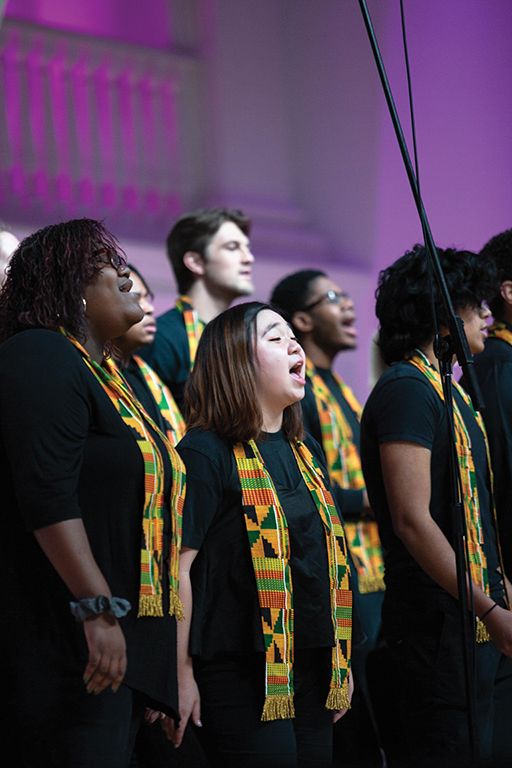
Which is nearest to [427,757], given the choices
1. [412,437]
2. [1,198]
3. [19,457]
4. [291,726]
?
[291,726]

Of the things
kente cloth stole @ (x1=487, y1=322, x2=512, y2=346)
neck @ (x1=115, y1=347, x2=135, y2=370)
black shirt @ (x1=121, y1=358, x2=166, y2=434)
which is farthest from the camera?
neck @ (x1=115, y1=347, x2=135, y2=370)

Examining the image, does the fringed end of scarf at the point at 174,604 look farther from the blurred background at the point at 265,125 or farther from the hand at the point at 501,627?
the blurred background at the point at 265,125

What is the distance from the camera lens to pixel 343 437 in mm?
4680

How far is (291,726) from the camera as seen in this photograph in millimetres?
2811

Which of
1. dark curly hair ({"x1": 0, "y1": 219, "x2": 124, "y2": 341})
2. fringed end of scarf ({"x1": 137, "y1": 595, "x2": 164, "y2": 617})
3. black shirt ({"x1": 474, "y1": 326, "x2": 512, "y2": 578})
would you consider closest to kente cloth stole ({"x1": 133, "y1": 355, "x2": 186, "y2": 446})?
black shirt ({"x1": 474, "y1": 326, "x2": 512, "y2": 578})

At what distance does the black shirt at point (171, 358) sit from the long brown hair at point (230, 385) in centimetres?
121

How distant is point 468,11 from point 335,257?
57.2 inches

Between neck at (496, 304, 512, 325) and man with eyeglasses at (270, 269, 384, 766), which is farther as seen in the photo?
man with eyeglasses at (270, 269, 384, 766)

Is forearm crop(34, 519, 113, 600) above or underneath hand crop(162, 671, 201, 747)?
above

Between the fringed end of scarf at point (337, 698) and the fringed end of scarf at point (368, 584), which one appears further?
the fringed end of scarf at point (368, 584)

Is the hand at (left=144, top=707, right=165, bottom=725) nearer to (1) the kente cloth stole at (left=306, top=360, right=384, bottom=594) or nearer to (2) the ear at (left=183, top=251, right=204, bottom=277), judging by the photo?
(1) the kente cloth stole at (left=306, top=360, right=384, bottom=594)

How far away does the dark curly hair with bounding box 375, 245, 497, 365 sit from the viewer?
3344 mm

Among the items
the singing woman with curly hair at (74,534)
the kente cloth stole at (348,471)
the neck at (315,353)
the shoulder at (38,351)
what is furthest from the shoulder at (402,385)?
the neck at (315,353)

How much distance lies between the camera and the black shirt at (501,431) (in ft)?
11.3
